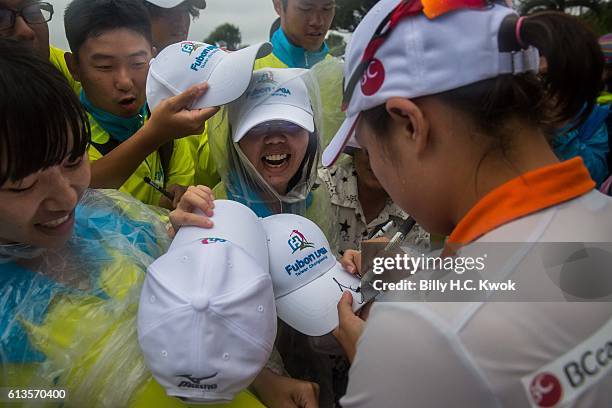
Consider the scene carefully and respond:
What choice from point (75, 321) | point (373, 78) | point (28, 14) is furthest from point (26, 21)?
point (373, 78)

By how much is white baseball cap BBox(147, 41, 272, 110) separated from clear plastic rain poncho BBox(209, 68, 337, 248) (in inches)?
4.5

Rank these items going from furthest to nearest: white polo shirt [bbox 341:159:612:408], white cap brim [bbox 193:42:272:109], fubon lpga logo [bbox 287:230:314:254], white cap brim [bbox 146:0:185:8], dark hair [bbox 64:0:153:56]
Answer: white cap brim [bbox 146:0:185:8] → dark hair [bbox 64:0:153:56] → white cap brim [bbox 193:42:272:109] → fubon lpga logo [bbox 287:230:314:254] → white polo shirt [bbox 341:159:612:408]

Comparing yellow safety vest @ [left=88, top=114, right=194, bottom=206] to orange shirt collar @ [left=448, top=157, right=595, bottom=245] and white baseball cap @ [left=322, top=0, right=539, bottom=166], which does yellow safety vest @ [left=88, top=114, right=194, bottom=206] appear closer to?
white baseball cap @ [left=322, top=0, right=539, bottom=166]

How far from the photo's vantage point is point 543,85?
799 millimetres

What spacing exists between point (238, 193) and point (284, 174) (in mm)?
180

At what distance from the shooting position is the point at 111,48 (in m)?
1.80

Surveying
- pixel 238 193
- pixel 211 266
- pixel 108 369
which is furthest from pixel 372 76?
pixel 238 193

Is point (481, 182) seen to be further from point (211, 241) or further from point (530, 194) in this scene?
point (211, 241)

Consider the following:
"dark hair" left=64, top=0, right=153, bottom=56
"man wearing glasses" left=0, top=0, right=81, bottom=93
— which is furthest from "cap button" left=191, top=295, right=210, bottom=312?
"dark hair" left=64, top=0, right=153, bottom=56

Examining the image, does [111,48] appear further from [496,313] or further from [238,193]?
[496,313]

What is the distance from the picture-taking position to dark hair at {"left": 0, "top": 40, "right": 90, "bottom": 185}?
0.98 m

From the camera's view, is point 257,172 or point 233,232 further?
point 257,172

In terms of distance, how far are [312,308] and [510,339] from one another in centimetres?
69

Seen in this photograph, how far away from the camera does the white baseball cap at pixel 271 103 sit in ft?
5.26
